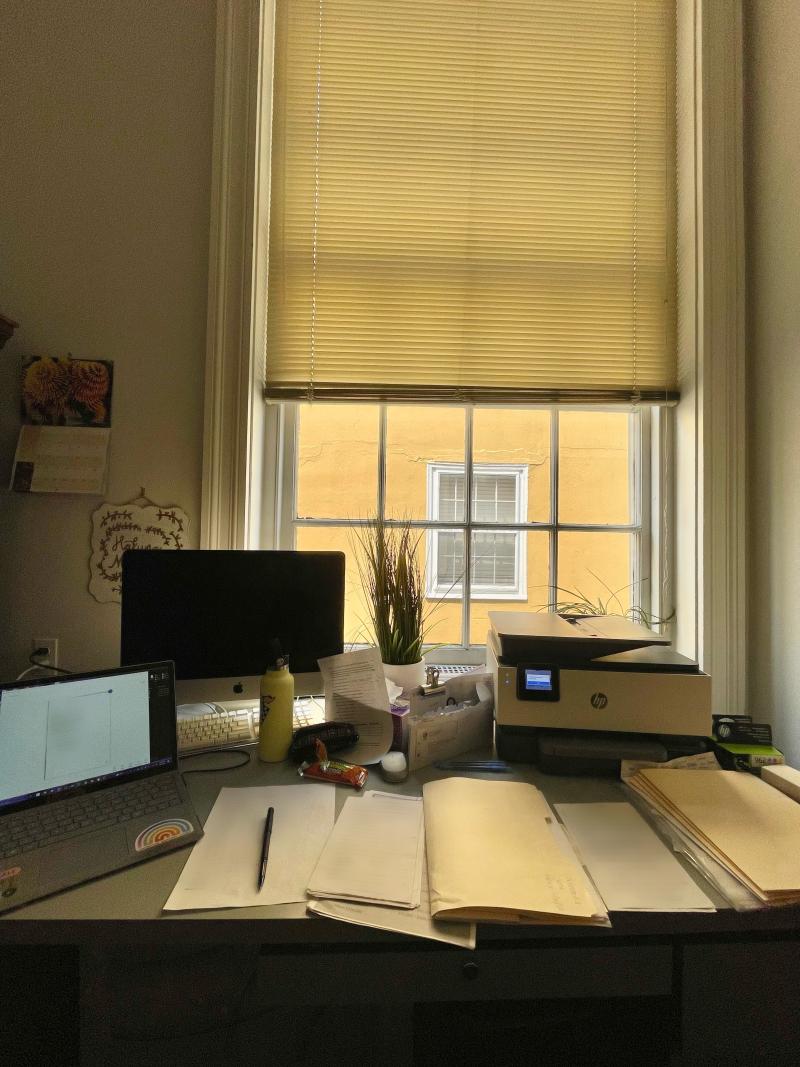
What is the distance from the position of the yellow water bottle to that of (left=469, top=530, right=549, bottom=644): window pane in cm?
69

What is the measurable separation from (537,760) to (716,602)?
2.43ft

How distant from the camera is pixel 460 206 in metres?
1.40

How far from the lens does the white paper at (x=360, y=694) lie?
1011 millimetres

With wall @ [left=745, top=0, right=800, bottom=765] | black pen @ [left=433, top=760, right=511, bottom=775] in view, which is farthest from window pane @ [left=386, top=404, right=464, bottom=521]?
wall @ [left=745, top=0, right=800, bottom=765]

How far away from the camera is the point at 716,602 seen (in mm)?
1288

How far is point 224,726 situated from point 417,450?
95 centimetres

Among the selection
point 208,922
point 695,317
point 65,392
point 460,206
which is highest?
point 460,206

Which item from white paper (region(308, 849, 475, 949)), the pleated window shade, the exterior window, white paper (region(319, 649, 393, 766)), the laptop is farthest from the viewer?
the exterior window

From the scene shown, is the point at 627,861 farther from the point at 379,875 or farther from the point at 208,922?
the point at 208,922

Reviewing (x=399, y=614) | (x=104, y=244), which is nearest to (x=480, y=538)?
(x=399, y=614)

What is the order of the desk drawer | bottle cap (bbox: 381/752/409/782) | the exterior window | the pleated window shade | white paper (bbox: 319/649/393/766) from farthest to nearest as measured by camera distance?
1. the exterior window
2. the pleated window shade
3. the desk drawer
4. white paper (bbox: 319/649/393/766)
5. bottle cap (bbox: 381/752/409/782)

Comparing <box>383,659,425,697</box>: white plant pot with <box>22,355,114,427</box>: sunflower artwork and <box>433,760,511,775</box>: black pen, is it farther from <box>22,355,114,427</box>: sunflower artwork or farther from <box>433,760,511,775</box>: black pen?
<box>22,355,114,427</box>: sunflower artwork

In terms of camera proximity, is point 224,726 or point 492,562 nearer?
point 224,726

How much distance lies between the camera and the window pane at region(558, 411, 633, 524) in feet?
4.94
